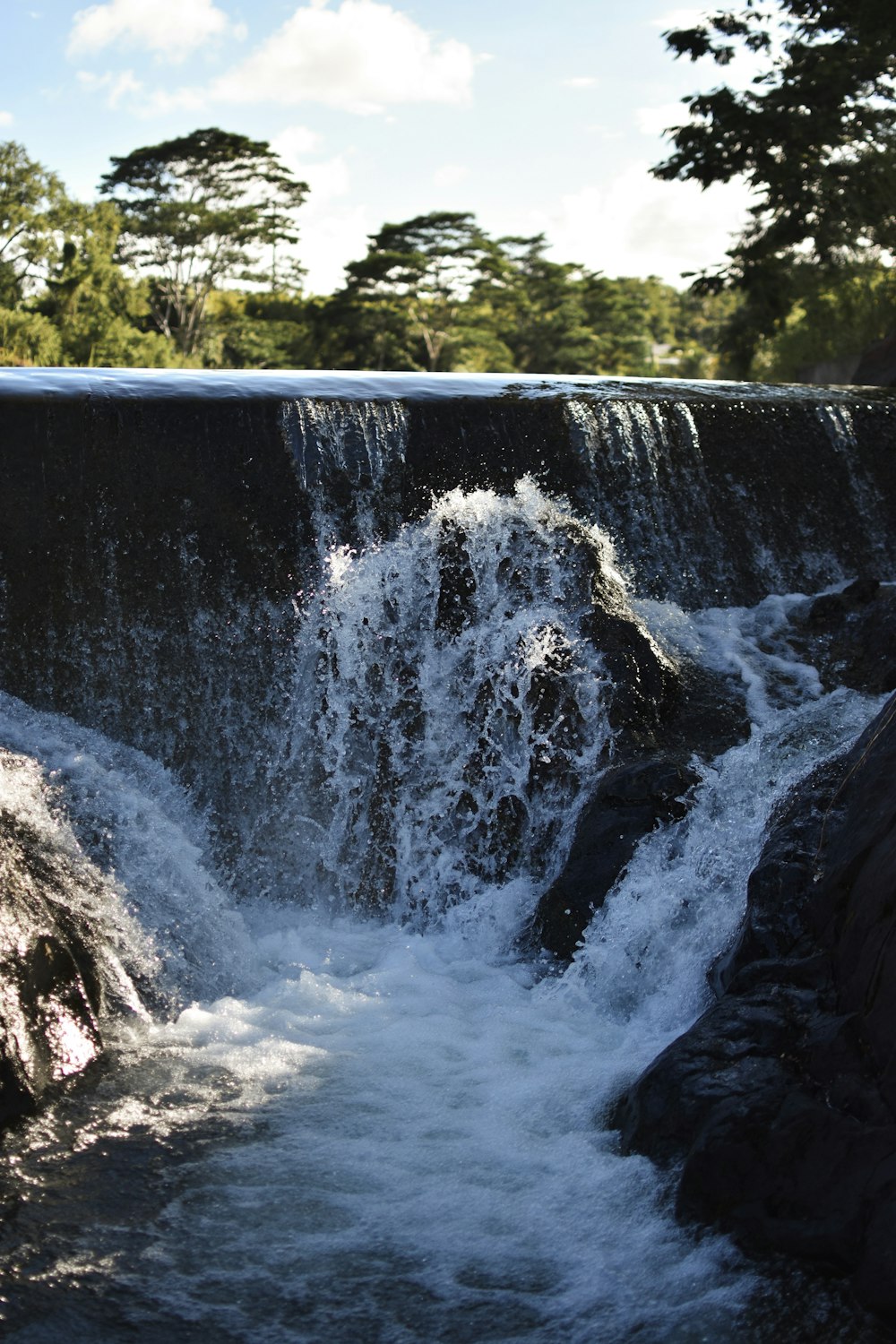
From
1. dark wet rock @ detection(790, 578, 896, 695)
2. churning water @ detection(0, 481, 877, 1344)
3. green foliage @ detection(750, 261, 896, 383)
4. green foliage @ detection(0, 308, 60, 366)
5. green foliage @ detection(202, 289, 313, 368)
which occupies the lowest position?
churning water @ detection(0, 481, 877, 1344)

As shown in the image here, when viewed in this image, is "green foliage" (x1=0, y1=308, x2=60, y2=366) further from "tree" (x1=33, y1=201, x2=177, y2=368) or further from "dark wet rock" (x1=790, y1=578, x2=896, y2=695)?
"dark wet rock" (x1=790, y1=578, x2=896, y2=695)

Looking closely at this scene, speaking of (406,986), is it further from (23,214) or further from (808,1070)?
(23,214)

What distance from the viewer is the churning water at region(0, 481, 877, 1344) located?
11.1 ft

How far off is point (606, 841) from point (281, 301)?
1564 inches

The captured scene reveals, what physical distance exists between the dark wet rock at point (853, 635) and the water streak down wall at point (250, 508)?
2.99ft

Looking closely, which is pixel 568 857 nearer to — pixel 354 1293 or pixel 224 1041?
pixel 224 1041

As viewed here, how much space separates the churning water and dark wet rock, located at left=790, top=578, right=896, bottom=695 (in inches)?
10.1

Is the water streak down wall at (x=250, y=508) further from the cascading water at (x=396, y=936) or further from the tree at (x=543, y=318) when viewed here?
the tree at (x=543, y=318)

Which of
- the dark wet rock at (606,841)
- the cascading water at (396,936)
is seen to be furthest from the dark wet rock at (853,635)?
the dark wet rock at (606,841)

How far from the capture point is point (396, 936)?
19.6 ft

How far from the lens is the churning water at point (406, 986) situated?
339 centimetres

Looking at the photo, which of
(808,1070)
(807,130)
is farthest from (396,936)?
(807,130)

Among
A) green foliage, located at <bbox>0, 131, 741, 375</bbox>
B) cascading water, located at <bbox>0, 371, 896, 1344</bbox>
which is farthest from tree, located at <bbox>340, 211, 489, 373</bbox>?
cascading water, located at <bbox>0, 371, 896, 1344</bbox>

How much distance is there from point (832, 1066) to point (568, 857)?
89.1 inches
